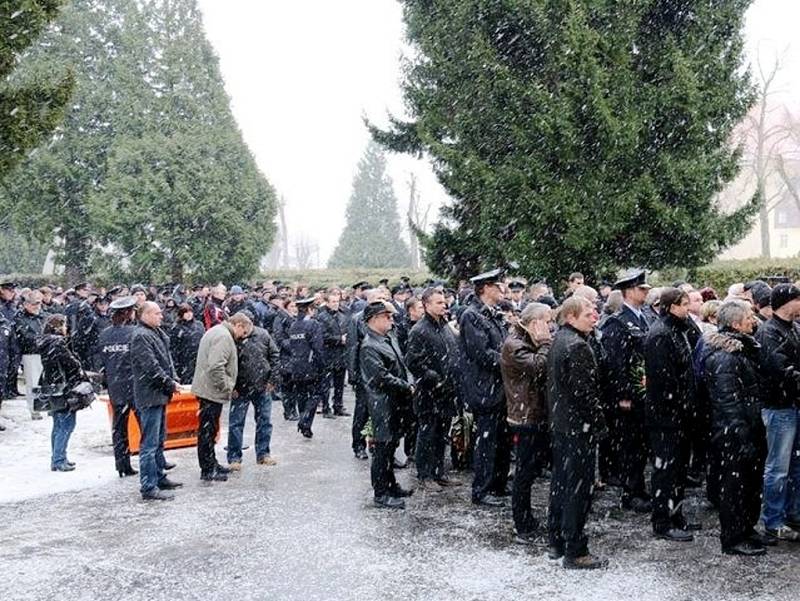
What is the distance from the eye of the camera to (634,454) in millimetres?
7738

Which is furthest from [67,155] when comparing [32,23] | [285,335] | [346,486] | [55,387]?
[346,486]

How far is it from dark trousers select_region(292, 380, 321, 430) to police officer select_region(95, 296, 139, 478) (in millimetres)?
2781

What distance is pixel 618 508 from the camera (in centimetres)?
774

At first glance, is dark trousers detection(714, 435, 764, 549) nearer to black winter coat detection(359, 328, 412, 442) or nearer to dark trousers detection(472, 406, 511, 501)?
dark trousers detection(472, 406, 511, 501)

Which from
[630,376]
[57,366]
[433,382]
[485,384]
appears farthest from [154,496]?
[630,376]

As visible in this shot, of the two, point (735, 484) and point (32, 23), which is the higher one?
point (32, 23)

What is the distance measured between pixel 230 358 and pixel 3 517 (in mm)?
2717

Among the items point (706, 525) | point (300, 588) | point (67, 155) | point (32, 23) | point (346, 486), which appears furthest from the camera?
point (67, 155)

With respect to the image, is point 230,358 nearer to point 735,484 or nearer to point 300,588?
point 300,588

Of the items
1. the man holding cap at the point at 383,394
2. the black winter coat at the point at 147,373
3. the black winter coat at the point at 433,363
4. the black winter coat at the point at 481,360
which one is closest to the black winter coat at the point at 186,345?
the black winter coat at the point at 147,373

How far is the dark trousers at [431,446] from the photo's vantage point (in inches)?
346

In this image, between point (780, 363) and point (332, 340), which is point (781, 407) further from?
point (332, 340)

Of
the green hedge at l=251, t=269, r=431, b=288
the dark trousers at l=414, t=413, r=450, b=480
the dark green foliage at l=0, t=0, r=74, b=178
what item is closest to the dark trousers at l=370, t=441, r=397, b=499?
the dark trousers at l=414, t=413, r=450, b=480

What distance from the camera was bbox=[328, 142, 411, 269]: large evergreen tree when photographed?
187ft
